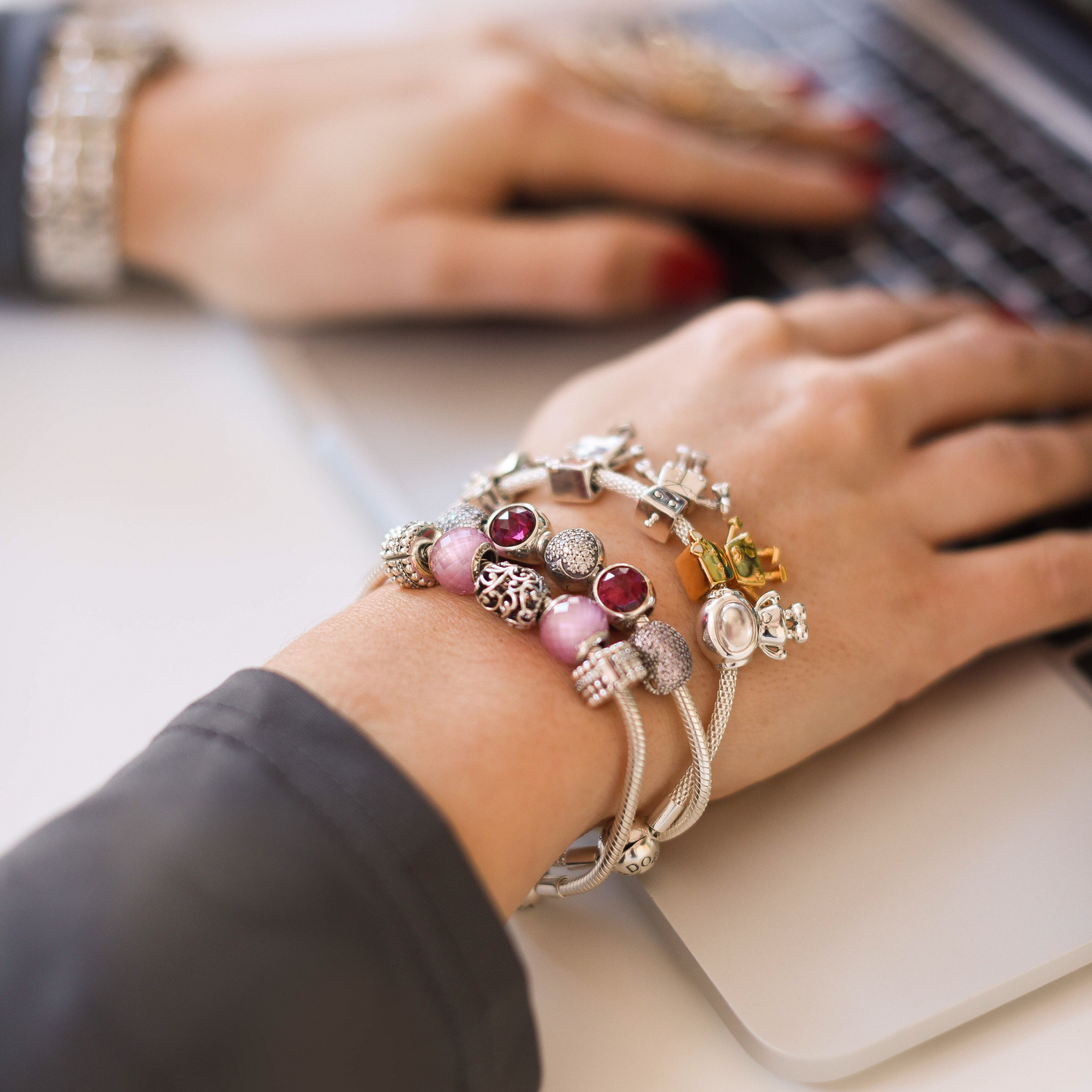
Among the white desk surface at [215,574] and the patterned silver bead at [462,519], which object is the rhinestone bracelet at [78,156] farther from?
the patterned silver bead at [462,519]

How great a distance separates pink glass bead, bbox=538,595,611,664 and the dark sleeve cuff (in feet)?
0.38

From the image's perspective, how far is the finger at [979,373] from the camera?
0.71 metres

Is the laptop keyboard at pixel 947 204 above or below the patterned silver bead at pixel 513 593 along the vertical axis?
above

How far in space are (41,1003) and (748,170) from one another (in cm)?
84

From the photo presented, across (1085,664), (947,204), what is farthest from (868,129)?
(1085,664)

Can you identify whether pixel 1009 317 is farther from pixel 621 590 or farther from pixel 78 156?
pixel 78 156

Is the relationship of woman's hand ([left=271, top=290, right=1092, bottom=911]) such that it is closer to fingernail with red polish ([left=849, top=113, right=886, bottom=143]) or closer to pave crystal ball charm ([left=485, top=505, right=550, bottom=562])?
pave crystal ball charm ([left=485, top=505, right=550, bottom=562])

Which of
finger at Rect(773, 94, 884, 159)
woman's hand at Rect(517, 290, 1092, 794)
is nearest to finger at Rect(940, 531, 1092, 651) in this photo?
woman's hand at Rect(517, 290, 1092, 794)

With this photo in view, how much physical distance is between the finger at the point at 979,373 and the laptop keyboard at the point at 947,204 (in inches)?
2.9

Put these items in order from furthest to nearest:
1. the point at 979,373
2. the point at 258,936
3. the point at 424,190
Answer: the point at 424,190 → the point at 979,373 → the point at 258,936

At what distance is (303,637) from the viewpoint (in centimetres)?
50

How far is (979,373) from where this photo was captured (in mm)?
727

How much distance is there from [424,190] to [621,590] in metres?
0.48

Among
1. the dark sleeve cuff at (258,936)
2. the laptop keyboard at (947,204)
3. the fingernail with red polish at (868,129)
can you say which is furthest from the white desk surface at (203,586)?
the fingernail with red polish at (868,129)
